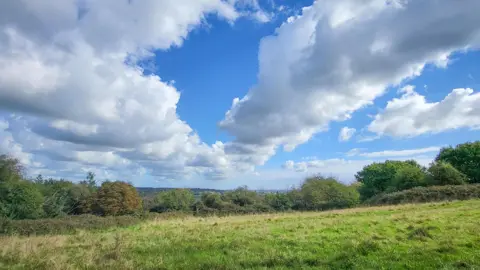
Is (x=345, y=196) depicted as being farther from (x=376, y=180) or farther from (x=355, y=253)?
(x=355, y=253)

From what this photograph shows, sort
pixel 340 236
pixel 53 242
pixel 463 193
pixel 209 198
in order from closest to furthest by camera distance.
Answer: pixel 340 236, pixel 53 242, pixel 463 193, pixel 209 198

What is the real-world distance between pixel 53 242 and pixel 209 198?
48.0m

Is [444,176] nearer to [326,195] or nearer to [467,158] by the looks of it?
[467,158]

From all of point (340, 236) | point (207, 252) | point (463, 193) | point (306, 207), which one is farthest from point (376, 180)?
point (207, 252)

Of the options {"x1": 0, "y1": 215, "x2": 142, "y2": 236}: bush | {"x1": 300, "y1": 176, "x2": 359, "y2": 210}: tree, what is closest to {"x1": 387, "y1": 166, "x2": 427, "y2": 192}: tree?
{"x1": 300, "y1": 176, "x2": 359, "y2": 210}: tree

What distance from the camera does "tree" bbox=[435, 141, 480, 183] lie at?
60644mm

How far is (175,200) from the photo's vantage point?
6825cm

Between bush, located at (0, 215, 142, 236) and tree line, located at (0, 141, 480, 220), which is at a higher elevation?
tree line, located at (0, 141, 480, 220)

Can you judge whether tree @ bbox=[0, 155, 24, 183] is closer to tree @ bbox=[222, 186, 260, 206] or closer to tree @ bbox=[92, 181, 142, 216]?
tree @ bbox=[92, 181, 142, 216]

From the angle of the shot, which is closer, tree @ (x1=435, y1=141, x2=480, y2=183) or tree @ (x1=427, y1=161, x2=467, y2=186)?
tree @ (x1=427, y1=161, x2=467, y2=186)

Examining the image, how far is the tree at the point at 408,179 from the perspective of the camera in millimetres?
58938

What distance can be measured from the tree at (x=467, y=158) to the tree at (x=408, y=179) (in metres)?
7.63

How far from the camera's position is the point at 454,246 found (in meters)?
12.3

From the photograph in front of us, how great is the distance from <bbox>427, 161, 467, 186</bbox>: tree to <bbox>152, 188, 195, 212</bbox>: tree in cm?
4161
